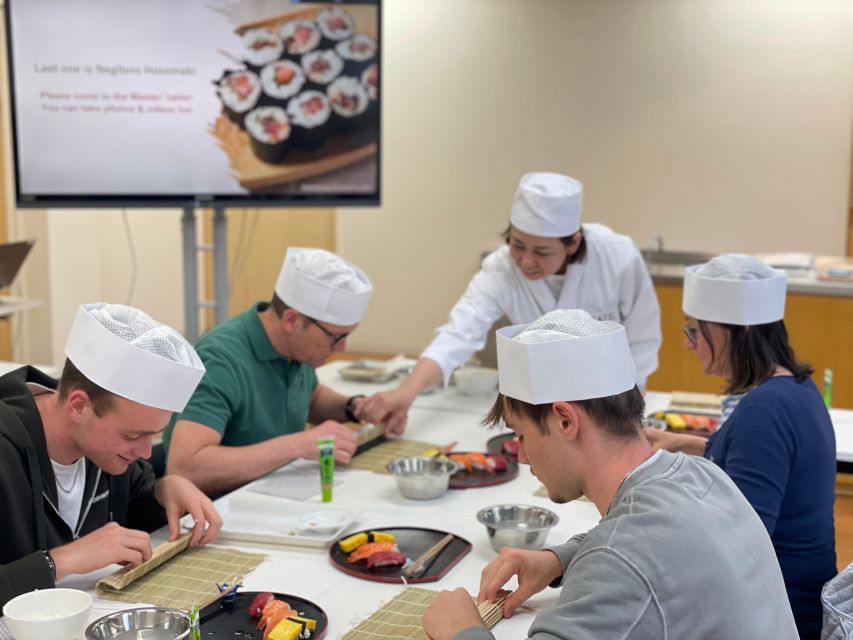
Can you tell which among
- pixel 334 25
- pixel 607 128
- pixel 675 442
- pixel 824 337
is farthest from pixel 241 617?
pixel 607 128

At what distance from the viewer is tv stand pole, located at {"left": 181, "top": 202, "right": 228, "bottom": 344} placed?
4.36 m

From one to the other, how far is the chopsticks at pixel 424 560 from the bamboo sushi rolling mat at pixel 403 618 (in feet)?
0.24

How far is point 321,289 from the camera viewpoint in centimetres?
262

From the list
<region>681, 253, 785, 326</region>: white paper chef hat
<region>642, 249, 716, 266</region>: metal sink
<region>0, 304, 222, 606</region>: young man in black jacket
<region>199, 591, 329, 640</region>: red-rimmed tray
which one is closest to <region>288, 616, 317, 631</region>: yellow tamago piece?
Answer: <region>199, 591, 329, 640</region>: red-rimmed tray

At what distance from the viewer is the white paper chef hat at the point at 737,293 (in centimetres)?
228

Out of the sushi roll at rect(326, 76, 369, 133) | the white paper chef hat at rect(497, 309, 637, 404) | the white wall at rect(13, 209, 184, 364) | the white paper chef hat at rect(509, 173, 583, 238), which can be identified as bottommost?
the white wall at rect(13, 209, 184, 364)

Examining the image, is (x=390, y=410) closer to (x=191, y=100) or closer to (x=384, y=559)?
(x=384, y=559)

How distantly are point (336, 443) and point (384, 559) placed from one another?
674 mm

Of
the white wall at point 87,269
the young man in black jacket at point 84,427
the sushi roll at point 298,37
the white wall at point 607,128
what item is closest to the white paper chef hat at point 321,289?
the young man in black jacket at point 84,427

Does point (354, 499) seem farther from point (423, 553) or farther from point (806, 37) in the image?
point (806, 37)

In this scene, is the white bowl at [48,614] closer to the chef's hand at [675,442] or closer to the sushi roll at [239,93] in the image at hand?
the chef's hand at [675,442]

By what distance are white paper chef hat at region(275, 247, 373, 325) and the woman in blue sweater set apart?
2.95ft

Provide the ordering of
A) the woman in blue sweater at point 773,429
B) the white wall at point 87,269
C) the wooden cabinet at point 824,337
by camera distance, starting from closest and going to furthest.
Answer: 1. the woman in blue sweater at point 773,429
2. the wooden cabinet at point 824,337
3. the white wall at point 87,269

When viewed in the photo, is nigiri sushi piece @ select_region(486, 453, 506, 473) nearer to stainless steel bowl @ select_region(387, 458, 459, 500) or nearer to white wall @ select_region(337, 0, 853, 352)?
stainless steel bowl @ select_region(387, 458, 459, 500)
